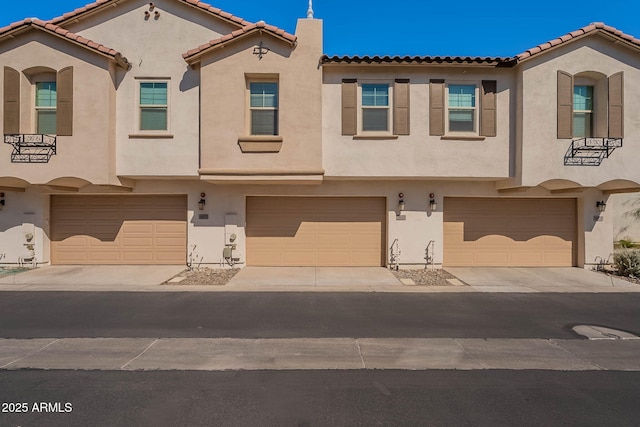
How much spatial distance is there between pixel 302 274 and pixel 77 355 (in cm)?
591

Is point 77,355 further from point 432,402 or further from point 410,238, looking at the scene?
point 410,238

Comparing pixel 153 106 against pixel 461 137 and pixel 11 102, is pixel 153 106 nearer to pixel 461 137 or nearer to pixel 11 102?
pixel 11 102

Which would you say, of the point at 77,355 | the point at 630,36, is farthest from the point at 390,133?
the point at 77,355

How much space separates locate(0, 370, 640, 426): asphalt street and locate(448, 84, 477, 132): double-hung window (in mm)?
7252

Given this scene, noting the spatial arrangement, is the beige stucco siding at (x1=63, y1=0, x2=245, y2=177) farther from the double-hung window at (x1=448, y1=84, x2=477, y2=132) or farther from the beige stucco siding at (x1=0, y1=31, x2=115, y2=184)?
the double-hung window at (x1=448, y1=84, x2=477, y2=132)

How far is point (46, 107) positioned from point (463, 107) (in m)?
12.1

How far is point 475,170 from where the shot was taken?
9711mm

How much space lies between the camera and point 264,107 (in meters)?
9.59

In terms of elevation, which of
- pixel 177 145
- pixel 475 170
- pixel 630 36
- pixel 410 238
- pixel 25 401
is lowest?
pixel 25 401

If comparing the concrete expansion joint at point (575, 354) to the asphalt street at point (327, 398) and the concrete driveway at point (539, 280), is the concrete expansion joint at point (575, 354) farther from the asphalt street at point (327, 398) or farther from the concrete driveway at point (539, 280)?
the concrete driveway at point (539, 280)

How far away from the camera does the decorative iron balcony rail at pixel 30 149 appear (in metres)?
9.16

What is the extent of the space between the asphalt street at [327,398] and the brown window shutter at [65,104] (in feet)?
24.4

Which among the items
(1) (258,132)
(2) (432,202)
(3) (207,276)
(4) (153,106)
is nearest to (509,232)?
(2) (432,202)

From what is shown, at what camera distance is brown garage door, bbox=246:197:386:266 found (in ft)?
35.5
